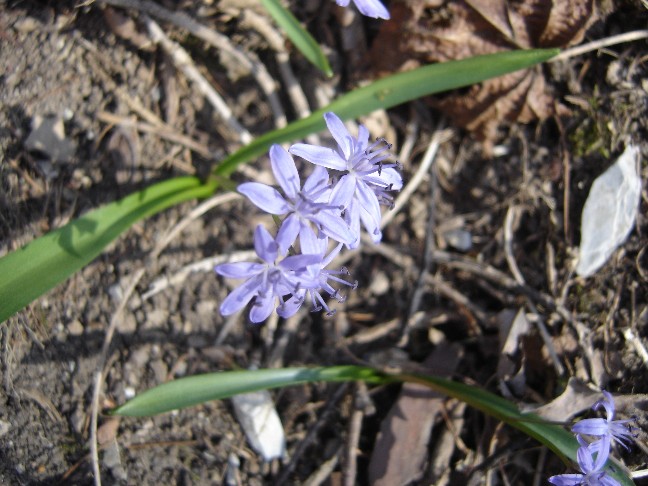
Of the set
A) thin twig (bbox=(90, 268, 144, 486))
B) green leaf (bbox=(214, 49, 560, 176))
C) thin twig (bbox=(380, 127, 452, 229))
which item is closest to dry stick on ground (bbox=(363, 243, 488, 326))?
thin twig (bbox=(380, 127, 452, 229))

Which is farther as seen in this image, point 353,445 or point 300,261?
point 353,445

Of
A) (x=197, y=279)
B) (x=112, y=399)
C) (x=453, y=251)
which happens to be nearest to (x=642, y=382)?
(x=453, y=251)

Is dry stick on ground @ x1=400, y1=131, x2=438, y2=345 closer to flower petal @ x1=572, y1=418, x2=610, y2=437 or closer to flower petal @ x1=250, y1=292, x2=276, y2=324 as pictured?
flower petal @ x1=572, y1=418, x2=610, y2=437

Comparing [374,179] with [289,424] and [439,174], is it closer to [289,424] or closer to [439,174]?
[439,174]

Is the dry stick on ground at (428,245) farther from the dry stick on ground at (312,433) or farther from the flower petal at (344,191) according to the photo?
the flower petal at (344,191)

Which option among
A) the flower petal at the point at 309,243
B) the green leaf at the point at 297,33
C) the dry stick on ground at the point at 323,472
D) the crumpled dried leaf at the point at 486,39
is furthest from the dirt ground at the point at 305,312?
the flower petal at the point at 309,243

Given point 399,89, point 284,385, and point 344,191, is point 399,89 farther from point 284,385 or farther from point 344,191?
point 284,385

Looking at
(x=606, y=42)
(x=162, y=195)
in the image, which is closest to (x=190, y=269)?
(x=162, y=195)
